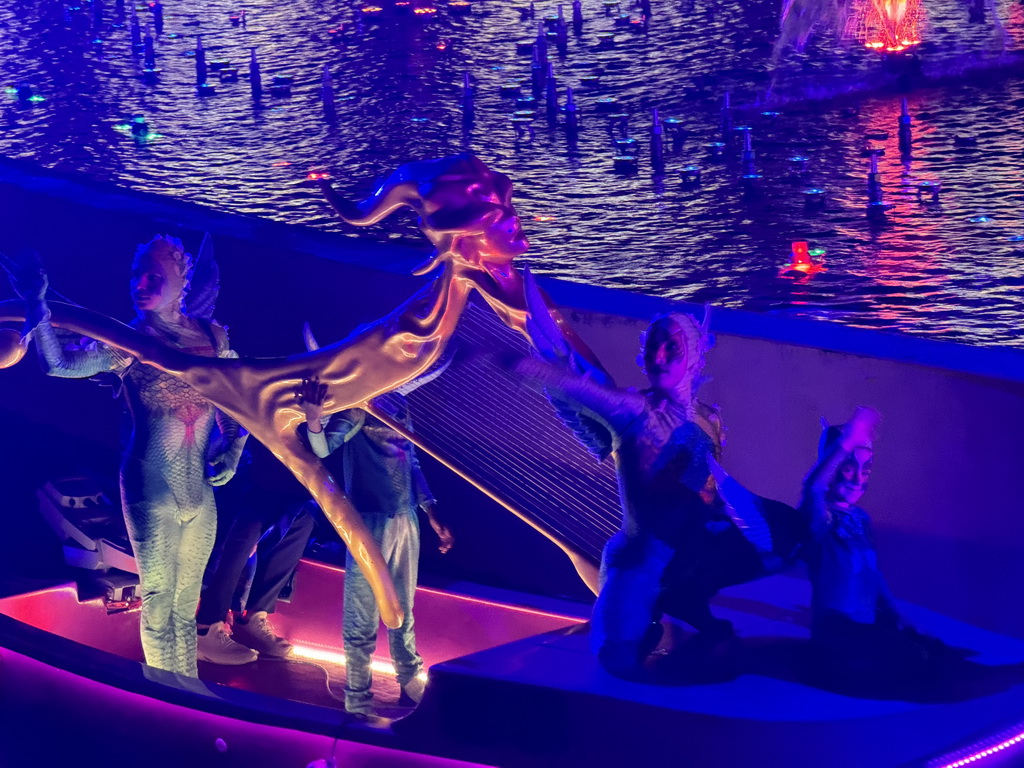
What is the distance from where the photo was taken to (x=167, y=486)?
4363mm

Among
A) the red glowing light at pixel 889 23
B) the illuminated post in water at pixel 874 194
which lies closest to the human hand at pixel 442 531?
the illuminated post in water at pixel 874 194

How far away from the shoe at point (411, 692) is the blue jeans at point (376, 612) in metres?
0.01

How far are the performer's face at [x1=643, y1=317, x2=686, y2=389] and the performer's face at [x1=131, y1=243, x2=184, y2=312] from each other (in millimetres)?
1300

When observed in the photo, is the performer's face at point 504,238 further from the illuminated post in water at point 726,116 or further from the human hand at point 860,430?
the illuminated post in water at point 726,116

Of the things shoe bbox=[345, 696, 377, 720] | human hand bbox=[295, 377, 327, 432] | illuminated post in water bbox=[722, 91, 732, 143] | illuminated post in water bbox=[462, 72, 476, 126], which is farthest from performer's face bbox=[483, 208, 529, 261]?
illuminated post in water bbox=[462, 72, 476, 126]

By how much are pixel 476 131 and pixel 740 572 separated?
4.46m

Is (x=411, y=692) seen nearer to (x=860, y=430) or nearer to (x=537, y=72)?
(x=860, y=430)

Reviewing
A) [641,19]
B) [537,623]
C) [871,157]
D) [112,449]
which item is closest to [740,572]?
[537,623]

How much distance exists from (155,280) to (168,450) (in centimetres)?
44

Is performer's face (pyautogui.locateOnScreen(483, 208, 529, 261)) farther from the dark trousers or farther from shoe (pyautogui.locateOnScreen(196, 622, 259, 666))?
shoe (pyautogui.locateOnScreen(196, 622, 259, 666))

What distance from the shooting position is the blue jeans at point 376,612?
14.4 feet

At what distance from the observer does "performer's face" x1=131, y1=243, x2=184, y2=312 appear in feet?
14.0

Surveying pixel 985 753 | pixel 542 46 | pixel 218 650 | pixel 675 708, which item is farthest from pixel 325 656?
pixel 542 46

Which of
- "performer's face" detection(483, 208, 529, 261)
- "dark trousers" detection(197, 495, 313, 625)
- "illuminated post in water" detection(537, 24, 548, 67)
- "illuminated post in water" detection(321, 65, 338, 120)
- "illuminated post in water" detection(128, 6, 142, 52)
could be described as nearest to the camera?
"performer's face" detection(483, 208, 529, 261)
